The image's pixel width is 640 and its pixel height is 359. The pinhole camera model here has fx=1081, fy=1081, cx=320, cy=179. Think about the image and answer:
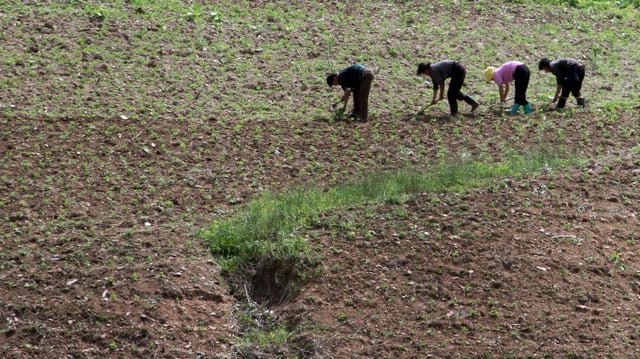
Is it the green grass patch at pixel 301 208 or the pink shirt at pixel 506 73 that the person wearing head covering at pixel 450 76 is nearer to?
the pink shirt at pixel 506 73

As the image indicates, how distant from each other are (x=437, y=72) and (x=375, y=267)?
6.25 meters

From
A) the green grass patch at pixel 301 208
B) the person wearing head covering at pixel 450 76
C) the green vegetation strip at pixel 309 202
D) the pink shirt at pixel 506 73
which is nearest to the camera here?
the green grass patch at pixel 301 208

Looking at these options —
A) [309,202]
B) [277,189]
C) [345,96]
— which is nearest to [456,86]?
[345,96]

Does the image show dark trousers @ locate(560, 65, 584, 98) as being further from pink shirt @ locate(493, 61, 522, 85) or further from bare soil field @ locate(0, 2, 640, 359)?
pink shirt @ locate(493, 61, 522, 85)

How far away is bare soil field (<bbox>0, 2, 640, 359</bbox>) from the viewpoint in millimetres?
9367

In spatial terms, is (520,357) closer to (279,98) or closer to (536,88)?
(279,98)

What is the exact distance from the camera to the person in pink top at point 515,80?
52.5ft

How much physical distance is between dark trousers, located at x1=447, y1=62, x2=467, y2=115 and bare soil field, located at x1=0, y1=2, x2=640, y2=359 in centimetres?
33

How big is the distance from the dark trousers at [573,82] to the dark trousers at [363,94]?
309 centimetres

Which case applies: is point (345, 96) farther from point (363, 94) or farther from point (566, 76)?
point (566, 76)

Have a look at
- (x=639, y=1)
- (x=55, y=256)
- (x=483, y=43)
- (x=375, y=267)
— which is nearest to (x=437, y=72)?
(x=483, y=43)

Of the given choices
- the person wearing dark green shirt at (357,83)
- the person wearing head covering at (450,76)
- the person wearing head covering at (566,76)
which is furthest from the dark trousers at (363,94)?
the person wearing head covering at (566,76)

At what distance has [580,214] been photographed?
11.2m

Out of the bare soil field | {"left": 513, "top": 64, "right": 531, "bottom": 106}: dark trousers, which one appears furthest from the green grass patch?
{"left": 513, "top": 64, "right": 531, "bottom": 106}: dark trousers
